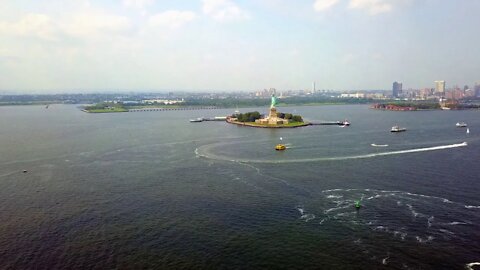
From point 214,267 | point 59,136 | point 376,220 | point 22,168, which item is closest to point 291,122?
point 59,136

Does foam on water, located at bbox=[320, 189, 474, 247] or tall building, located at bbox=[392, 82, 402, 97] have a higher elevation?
tall building, located at bbox=[392, 82, 402, 97]

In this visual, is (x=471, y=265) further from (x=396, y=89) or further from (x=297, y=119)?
(x=396, y=89)

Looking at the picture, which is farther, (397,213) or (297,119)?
(297,119)

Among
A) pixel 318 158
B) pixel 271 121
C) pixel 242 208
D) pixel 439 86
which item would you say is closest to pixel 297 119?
pixel 271 121

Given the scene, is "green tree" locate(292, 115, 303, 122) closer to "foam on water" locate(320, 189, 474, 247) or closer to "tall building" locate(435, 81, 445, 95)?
"foam on water" locate(320, 189, 474, 247)

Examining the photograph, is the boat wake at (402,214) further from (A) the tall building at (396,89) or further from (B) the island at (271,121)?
(A) the tall building at (396,89)

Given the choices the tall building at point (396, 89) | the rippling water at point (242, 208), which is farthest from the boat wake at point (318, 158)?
the tall building at point (396, 89)

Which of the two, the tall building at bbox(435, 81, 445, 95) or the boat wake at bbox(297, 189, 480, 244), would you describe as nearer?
the boat wake at bbox(297, 189, 480, 244)

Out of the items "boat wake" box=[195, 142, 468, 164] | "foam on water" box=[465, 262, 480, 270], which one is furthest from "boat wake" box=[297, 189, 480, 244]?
"boat wake" box=[195, 142, 468, 164]

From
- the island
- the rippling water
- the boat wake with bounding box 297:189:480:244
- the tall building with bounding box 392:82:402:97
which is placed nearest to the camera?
the rippling water
